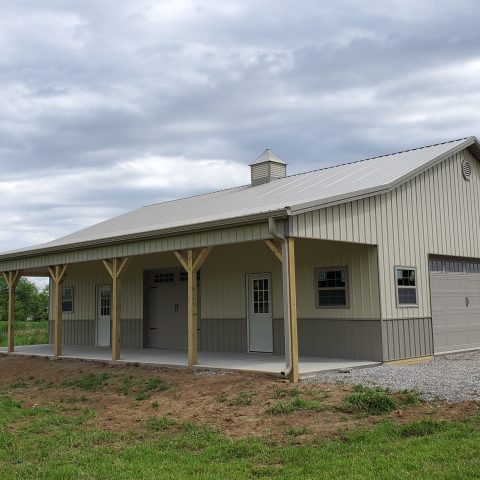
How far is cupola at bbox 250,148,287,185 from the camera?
713 inches

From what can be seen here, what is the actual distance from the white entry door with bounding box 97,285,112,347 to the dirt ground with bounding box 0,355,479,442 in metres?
5.39

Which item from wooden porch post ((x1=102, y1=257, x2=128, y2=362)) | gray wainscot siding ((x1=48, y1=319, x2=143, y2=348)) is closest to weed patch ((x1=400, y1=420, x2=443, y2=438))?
wooden porch post ((x1=102, y1=257, x2=128, y2=362))

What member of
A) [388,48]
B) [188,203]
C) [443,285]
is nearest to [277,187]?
[188,203]

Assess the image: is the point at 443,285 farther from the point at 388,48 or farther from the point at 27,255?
the point at 27,255

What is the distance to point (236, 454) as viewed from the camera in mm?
6352

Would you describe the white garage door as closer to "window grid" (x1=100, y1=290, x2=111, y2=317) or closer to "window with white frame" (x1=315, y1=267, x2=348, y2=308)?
"window with white frame" (x1=315, y1=267, x2=348, y2=308)

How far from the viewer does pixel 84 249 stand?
1475cm

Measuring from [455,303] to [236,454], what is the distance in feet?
31.5

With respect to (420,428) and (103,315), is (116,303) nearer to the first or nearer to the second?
(103,315)

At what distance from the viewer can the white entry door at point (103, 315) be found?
1848 centimetres

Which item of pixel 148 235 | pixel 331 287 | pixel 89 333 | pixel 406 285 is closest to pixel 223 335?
pixel 331 287

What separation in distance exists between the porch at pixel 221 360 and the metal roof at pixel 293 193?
2679 millimetres

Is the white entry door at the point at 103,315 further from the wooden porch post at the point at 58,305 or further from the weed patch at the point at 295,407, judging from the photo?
the weed patch at the point at 295,407

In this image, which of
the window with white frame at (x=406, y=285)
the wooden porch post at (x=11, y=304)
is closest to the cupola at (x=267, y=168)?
the window with white frame at (x=406, y=285)
